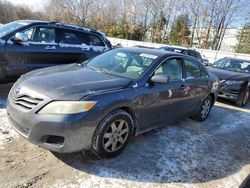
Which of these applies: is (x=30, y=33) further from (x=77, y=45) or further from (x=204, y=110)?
(x=204, y=110)

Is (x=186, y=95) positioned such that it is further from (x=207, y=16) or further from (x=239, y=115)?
(x=207, y=16)

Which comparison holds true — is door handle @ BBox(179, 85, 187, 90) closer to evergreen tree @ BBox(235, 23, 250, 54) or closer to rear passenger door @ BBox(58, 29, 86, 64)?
rear passenger door @ BBox(58, 29, 86, 64)

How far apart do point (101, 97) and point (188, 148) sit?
196 centimetres

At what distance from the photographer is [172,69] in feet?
14.7

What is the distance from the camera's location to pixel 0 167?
3025 millimetres

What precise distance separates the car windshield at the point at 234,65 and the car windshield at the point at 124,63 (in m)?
5.67

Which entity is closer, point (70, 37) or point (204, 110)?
point (204, 110)

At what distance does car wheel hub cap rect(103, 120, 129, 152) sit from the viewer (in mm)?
3332

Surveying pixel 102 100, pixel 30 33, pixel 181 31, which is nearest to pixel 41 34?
pixel 30 33

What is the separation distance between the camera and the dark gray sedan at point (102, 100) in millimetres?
2936

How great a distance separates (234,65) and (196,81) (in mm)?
4915

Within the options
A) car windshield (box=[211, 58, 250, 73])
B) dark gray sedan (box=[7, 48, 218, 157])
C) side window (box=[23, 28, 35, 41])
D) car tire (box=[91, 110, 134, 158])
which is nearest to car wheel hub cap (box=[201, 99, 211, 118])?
dark gray sedan (box=[7, 48, 218, 157])

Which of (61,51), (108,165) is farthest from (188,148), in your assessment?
(61,51)

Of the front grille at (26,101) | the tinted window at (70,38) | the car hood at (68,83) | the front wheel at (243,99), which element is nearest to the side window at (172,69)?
the car hood at (68,83)
